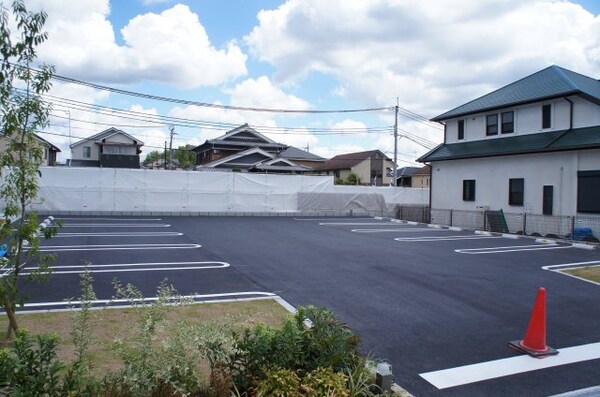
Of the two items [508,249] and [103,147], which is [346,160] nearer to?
[103,147]

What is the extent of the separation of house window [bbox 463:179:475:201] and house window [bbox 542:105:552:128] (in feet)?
13.8

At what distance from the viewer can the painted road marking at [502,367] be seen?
431 centimetres

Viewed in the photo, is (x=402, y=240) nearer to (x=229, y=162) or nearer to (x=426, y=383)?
(x=426, y=383)

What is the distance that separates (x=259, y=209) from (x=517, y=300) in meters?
20.4

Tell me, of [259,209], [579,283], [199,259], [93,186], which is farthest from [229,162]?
[579,283]

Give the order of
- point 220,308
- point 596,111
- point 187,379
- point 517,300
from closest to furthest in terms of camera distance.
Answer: point 187,379
point 220,308
point 517,300
point 596,111

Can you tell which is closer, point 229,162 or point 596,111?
point 596,111

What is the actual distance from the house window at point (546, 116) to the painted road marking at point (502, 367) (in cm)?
1655

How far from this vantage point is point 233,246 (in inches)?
513

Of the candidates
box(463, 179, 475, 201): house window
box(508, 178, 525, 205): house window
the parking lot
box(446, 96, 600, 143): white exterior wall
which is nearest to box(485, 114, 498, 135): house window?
box(446, 96, 600, 143): white exterior wall

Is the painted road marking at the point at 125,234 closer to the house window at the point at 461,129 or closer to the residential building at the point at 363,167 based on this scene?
the house window at the point at 461,129

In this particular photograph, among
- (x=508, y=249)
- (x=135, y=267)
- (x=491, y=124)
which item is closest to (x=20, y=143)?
(x=135, y=267)

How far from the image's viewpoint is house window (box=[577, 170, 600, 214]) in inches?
647

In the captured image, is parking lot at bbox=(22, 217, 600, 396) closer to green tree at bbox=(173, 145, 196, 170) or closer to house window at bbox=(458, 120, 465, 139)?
house window at bbox=(458, 120, 465, 139)
